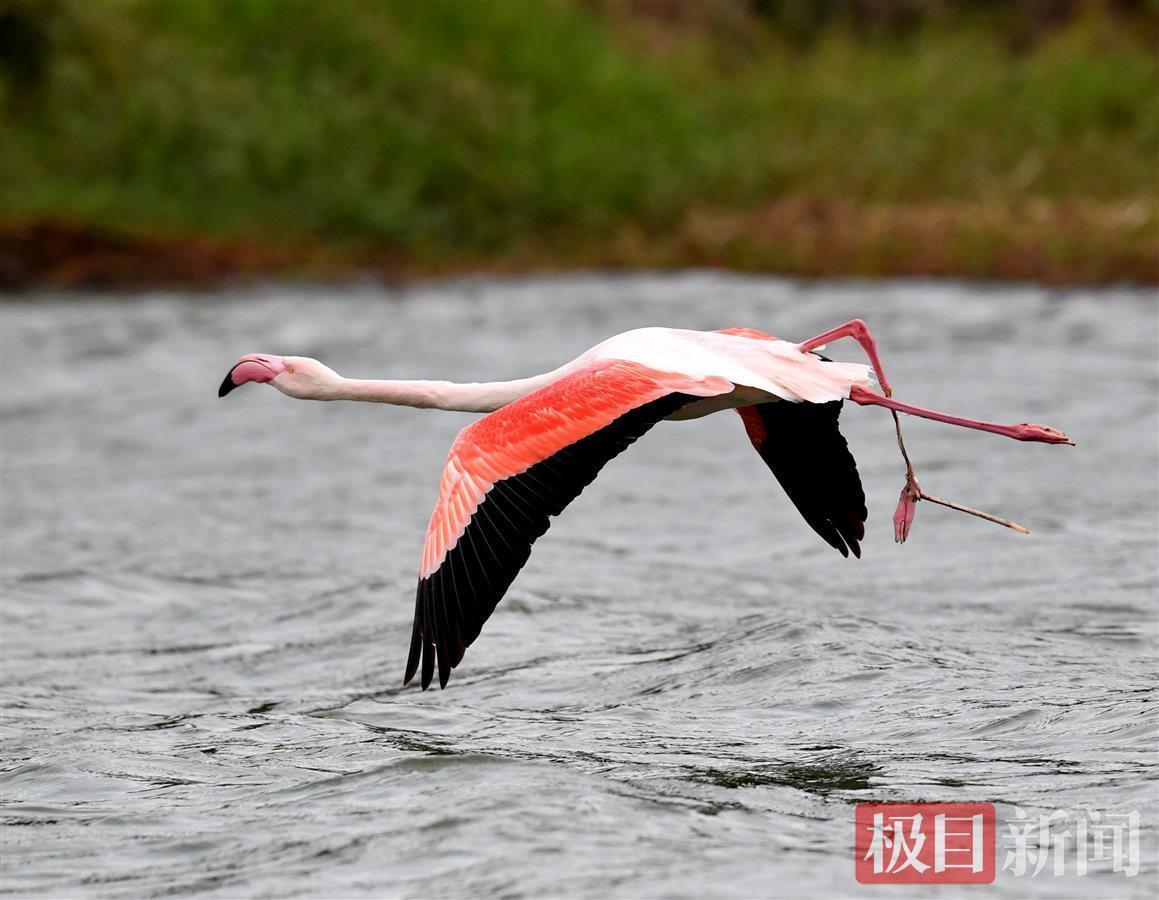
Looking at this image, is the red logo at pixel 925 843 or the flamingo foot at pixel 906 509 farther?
the flamingo foot at pixel 906 509

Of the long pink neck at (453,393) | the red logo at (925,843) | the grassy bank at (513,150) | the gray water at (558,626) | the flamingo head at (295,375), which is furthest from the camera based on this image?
the grassy bank at (513,150)

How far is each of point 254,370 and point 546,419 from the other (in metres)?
1.36

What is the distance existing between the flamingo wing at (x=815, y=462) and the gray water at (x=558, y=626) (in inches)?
26.8

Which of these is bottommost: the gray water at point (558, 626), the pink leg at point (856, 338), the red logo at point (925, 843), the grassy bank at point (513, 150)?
the red logo at point (925, 843)

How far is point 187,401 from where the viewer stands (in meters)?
14.4

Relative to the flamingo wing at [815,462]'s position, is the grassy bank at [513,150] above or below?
above

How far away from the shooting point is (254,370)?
7129 millimetres

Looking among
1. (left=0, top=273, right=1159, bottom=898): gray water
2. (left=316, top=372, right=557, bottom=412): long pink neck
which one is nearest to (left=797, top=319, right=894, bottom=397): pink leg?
(left=316, top=372, right=557, bottom=412): long pink neck

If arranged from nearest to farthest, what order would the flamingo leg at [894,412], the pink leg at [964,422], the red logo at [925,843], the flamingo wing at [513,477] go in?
the red logo at [925,843]
the flamingo wing at [513,477]
the pink leg at [964,422]
the flamingo leg at [894,412]

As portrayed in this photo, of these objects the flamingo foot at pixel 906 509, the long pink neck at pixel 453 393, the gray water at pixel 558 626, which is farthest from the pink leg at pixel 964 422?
the long pink neck at pixel 453 393

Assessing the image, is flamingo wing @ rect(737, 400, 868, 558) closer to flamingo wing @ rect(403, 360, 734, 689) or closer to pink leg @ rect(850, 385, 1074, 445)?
pink leg @ rect(850, 385, 1074, 445)

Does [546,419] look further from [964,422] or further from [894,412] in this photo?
[964,422]

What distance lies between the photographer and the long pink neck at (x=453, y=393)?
6.96 metres

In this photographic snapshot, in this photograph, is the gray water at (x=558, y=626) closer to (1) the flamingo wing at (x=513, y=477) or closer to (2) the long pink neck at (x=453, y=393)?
(1) the flamingo wing at (x=513, y=477)
